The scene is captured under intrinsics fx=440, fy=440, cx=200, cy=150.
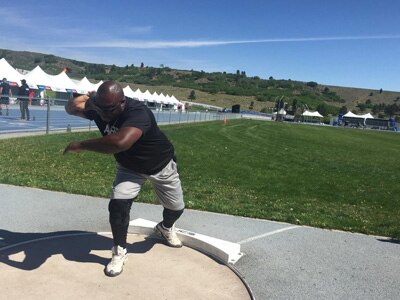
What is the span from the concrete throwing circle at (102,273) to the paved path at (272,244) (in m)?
0.32

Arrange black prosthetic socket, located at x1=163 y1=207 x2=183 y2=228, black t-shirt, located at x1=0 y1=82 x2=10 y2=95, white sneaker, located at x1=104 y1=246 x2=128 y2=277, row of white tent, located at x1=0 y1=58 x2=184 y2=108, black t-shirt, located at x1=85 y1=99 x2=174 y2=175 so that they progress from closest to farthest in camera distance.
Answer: black t-shirt, located at x1=85 y1=99 x2=174 y2=175 < white sneaker, located at x1=104 y1=246 x2=128 y2=277 < black prosthetic socket, located at x1=163 y1=207 x2=183 y2=228 < black t-shirt, located at x1=0 y1=82 x2=10 y2=95 < row of white tent, located at x1=0 y1=58 x2=184 y2=108

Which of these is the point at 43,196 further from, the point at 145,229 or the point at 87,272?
the point at 87,272

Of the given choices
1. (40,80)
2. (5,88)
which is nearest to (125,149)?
(5,88)

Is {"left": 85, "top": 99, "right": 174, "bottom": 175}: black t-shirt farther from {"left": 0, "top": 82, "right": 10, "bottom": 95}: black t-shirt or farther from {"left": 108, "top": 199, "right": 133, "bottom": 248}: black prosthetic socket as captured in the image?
{"left": 0, "top": 82, "right": 10, "bottom": 95}: black t-shirt

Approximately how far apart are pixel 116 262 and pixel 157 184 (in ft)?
2.71

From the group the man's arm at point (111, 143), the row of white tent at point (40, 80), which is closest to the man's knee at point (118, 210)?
the man's arm at point (111, 143)

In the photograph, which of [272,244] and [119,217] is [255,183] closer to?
[272,244]

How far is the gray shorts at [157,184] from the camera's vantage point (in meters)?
3.90

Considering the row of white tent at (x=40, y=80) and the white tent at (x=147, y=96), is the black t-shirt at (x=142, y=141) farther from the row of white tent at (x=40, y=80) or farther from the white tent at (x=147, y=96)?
the white tent at (x=147, y=96)

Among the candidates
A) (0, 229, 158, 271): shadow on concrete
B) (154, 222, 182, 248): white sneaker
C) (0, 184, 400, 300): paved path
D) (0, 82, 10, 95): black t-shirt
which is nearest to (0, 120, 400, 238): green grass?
(0, 184, 400, 300): paved path

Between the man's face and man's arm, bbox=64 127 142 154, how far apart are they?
21 centimetres

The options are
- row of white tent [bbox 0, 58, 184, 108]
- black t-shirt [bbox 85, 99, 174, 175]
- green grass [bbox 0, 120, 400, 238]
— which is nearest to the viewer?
black t-shirt [bbox 85, 99, 174, 175]

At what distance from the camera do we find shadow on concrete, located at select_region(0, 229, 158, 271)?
4.05 meters

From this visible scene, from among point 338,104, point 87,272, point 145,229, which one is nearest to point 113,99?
point 87,272
